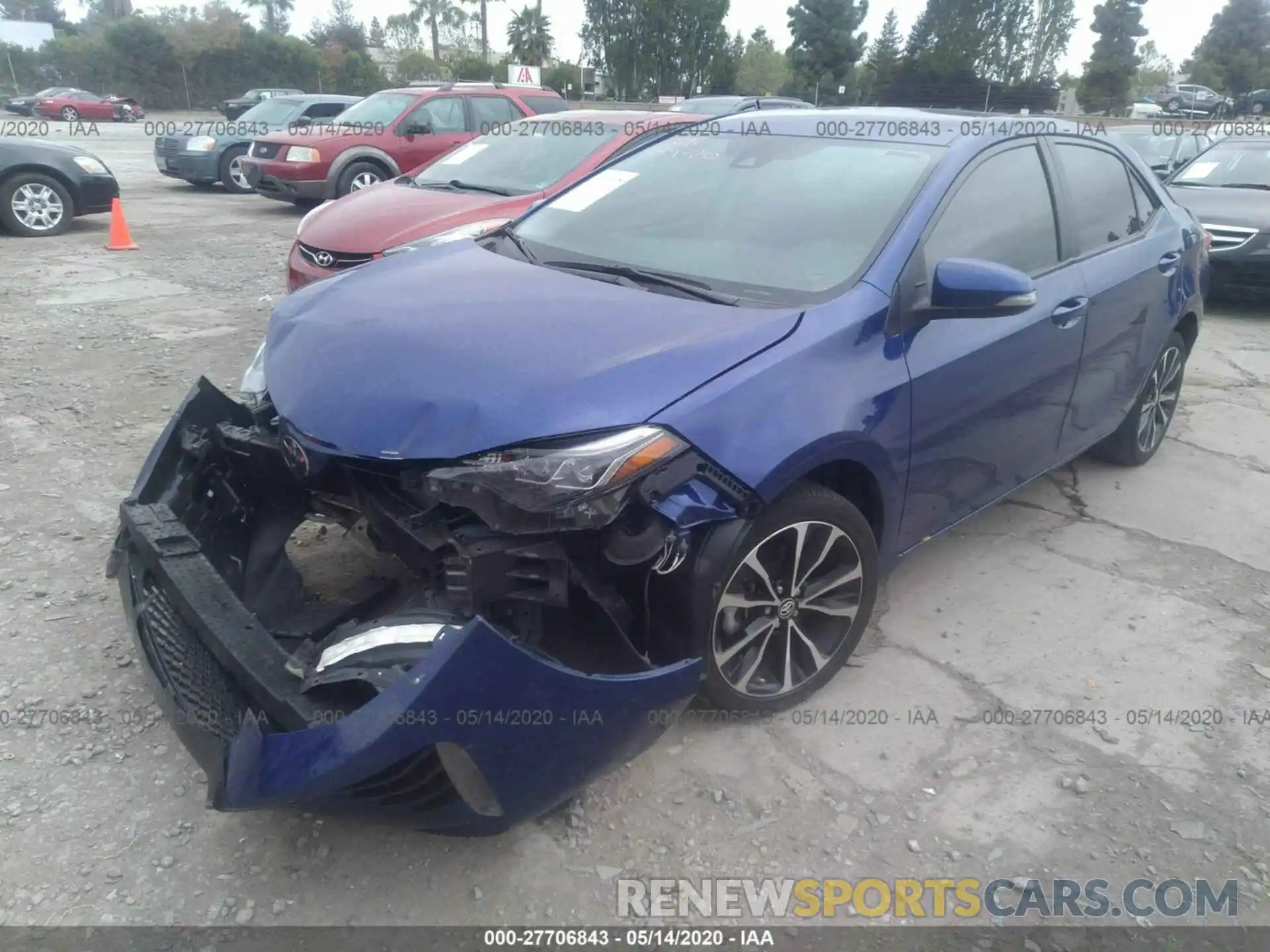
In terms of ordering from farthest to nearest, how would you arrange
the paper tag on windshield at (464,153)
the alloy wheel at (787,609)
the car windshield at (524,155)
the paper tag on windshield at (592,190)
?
the paper tag on windshield at (464,153), the car windshield at (524,155), the paper tag on windshield at (592,190), the alloy wheel at (787,609)

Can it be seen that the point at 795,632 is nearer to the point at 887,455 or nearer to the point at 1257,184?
the point at 887,455

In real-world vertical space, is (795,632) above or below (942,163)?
below

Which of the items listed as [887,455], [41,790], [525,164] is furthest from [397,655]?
[525,164]

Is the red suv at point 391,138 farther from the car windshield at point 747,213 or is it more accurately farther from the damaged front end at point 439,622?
the damaged front end at point 439,622

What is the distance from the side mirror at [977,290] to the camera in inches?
112

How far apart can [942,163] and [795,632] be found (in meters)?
1.65

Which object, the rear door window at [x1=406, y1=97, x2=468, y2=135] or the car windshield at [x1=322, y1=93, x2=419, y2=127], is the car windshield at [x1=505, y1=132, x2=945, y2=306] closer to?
the rear door window at [x1=406, y1=97, x2=468, y2=135]

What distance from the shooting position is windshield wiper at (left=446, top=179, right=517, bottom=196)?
270 inches

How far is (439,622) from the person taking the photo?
7.16 ft

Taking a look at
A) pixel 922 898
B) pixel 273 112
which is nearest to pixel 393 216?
pixel 922 898

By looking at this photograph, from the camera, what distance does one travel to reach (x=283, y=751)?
6.27ft

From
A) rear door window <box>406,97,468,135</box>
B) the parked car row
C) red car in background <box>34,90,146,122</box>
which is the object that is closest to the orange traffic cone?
rear door window <box>406,97,468,135</box>

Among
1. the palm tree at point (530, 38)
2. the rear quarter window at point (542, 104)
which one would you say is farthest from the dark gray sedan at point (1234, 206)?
the palm tree at point (530, 38)

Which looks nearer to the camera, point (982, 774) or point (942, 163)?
point (982, 774)
